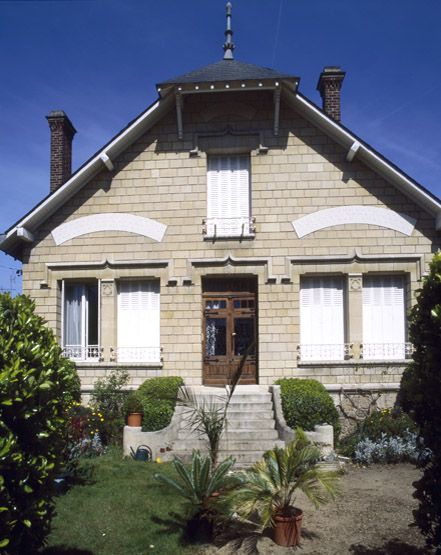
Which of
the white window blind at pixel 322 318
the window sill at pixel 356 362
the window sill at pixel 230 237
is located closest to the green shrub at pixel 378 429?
the window sill at pixel 356 362

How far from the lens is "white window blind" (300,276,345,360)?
41.9 ft

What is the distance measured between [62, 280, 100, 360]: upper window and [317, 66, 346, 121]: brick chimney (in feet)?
24.5

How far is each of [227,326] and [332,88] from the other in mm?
6759

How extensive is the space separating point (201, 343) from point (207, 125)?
531 centimetres

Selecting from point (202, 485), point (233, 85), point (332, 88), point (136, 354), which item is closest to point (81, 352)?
point (136, 354)

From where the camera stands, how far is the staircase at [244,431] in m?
10.2

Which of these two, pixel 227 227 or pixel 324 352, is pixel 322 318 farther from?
pixel 227 227

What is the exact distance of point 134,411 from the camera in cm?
1100

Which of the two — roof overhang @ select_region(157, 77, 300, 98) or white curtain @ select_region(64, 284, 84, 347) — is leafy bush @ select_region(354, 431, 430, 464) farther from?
roof overhang @ select_region(157, 77, 300, 98)

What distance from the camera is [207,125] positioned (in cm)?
1323

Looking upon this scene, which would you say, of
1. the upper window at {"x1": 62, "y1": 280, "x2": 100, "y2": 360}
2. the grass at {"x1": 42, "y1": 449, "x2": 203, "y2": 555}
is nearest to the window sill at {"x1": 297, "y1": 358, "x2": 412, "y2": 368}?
the grass at {"x1": 42, "y1": 449, "x2": 203, "y2": 555}

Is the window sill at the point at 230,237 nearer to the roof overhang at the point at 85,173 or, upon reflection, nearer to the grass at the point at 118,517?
the roof overhang at the point at 85,173

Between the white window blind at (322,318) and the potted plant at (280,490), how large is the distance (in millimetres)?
6341

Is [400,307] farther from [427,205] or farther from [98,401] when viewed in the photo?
[98,401]
